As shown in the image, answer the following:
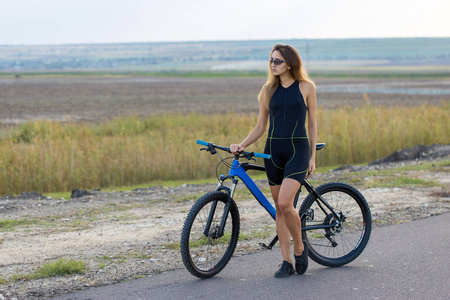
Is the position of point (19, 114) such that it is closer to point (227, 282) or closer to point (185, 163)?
point (185, 163)

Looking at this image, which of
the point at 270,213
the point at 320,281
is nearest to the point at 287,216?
the point at 270,213

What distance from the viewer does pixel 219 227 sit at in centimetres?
575

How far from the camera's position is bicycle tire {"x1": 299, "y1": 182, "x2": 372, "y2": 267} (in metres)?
6.20

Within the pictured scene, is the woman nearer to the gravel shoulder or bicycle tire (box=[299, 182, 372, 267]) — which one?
bicycle tire (box=[299, 182, 372, 267])

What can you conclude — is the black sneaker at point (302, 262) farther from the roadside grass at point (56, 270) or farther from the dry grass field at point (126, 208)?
the roadside grass at point (56, 270)

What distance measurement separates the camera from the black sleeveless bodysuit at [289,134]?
220 inches

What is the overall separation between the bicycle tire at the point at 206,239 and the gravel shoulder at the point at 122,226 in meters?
0.51

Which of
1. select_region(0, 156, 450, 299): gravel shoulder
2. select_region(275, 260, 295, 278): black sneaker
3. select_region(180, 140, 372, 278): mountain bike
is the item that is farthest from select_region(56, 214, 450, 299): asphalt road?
select_region(0, 156, 450, 299): gravel shoulder

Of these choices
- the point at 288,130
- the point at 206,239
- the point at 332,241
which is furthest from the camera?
the point at 332,241

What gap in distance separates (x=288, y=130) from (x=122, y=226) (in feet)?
10.6

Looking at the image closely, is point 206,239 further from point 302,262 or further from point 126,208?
point 126,208

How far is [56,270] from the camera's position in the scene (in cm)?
591

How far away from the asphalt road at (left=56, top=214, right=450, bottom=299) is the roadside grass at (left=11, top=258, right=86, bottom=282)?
0.51m

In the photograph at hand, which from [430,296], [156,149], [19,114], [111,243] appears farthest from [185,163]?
[19,114]
